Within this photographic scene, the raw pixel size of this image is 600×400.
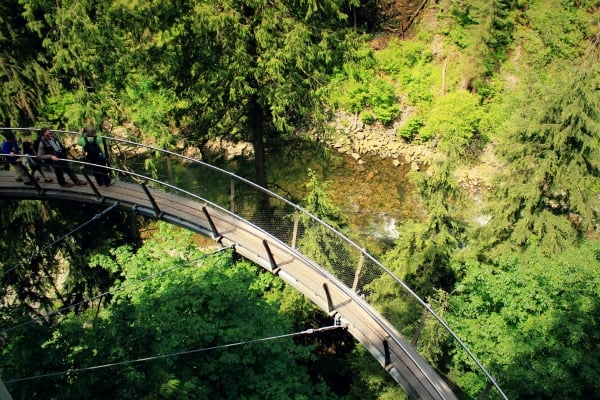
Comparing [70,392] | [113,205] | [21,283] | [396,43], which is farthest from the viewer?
[396,43]

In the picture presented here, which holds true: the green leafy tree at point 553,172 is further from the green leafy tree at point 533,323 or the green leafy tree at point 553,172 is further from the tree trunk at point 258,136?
the tree trunk at point 258,136

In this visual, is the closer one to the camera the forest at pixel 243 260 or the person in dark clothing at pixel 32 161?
the forest at pixel 243 260

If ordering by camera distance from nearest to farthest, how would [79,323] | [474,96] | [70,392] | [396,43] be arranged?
[70,392] < [79,323] < [474,96] < [396,43]

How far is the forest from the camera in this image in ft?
32.8

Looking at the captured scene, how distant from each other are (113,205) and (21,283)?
5.46m

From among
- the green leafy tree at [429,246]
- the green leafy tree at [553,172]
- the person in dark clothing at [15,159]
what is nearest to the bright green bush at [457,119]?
the green leafy tree at [553,172]

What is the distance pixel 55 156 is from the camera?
10.7 meters

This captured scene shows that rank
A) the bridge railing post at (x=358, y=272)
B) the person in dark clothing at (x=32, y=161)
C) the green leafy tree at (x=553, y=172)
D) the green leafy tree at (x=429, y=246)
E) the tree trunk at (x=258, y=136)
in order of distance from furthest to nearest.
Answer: the tree trunk at (x=258, y=136) < the green leafy tree at (x=553, y=172) < the green leafy tree at (x=429, y=246) < the person in dark clothing at (x=32, y=161) < the bridge railing post at (x=358, y=272)

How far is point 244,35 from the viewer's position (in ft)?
40.1

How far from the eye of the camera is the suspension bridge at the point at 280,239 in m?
8.52

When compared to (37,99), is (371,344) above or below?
below

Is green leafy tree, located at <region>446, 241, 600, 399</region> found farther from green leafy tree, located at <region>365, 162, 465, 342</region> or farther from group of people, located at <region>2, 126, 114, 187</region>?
group of people, located at <region>2, 126, 114, 187</region>

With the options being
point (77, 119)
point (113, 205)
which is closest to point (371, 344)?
point (113, 205)

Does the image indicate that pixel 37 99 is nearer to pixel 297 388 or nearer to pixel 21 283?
pixel 21 283
